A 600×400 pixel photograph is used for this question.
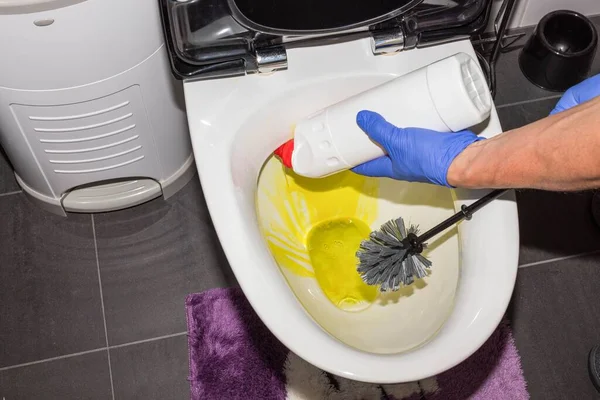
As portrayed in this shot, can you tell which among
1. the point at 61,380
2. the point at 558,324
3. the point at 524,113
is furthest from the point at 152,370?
the point at 524,113

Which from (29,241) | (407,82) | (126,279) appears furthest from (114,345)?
(407,82)

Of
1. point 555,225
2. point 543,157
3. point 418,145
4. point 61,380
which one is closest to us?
point 543,157

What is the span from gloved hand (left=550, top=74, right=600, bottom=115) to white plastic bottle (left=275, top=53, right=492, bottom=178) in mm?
97

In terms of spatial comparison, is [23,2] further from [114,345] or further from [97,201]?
[114,345]

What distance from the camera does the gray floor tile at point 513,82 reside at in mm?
1400

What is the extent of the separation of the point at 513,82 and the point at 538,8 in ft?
0.47

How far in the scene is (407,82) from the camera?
83cm

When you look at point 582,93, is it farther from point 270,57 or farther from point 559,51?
point 559,51

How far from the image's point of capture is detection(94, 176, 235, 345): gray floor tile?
4.00 ft

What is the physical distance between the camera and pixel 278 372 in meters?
1.19

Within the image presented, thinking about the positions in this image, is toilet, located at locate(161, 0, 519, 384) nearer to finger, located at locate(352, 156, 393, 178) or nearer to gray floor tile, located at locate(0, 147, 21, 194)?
finger, located at locate(352, 156, 393, 178)

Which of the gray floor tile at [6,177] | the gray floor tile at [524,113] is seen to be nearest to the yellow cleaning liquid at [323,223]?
the gray floor tile at [524,113]

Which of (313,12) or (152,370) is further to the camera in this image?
(152,370)

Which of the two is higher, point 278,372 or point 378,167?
point 378,167
